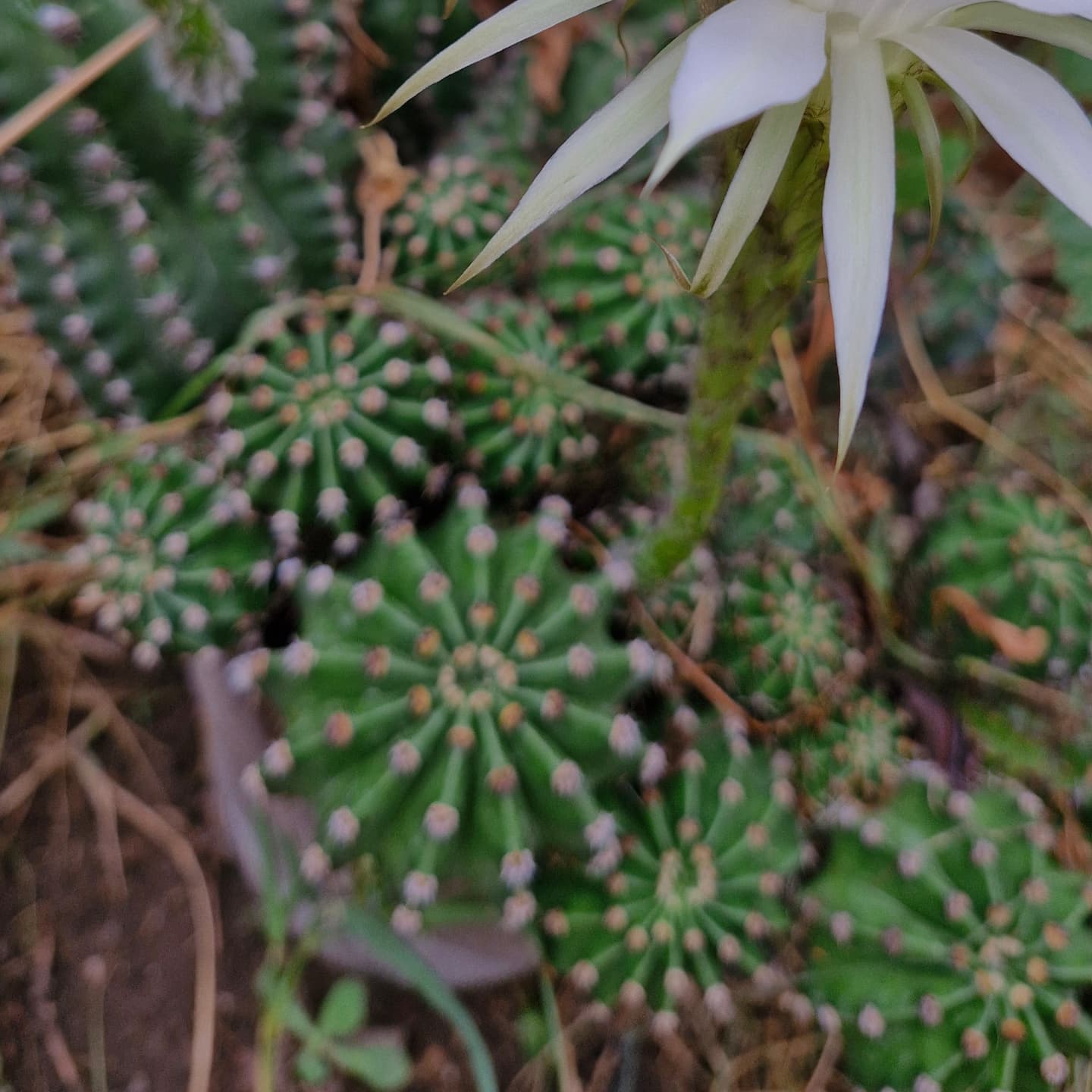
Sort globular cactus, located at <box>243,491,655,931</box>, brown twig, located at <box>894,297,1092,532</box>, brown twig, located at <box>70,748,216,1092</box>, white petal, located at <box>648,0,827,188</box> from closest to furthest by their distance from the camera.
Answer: white petal, located at <box>648,0,827,188</box> → globular cactus, located at <box>243,491,655,931</box> → brown twig, located at <box>70,748,216,1092</box> → brown twig, located at <box>894,297,1092,532</box>

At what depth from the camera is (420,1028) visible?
0.94 m

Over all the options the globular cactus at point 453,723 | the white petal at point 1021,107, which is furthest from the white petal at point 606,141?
the globular cactus at point 453,723

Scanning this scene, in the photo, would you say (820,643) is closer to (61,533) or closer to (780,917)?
(780,917)

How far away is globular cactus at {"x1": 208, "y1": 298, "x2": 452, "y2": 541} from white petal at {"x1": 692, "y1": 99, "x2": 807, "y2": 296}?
35cm

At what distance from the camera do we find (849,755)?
0.81 meters

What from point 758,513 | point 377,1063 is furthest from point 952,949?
point 377,1063

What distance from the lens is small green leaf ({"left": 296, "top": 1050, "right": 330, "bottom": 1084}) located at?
0.89 m

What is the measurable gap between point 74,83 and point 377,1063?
0.90m

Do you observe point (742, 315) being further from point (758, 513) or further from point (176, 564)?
point (176, 564)

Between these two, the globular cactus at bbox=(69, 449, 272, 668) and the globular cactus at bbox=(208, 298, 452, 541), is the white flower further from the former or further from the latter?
the globular cactus at bbox=(69, 449, 272, 668)

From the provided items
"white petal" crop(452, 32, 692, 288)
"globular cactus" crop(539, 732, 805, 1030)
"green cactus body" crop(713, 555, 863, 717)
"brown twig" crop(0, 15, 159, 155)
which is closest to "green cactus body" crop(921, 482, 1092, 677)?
"green cactus body" crop(713, 555, 863, 717)

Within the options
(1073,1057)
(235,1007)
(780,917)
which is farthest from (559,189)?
(235,1007)

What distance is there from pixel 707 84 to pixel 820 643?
59cm

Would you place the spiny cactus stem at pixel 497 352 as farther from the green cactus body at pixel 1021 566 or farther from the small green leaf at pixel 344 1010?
the small green leaf at pixel 344 1010
